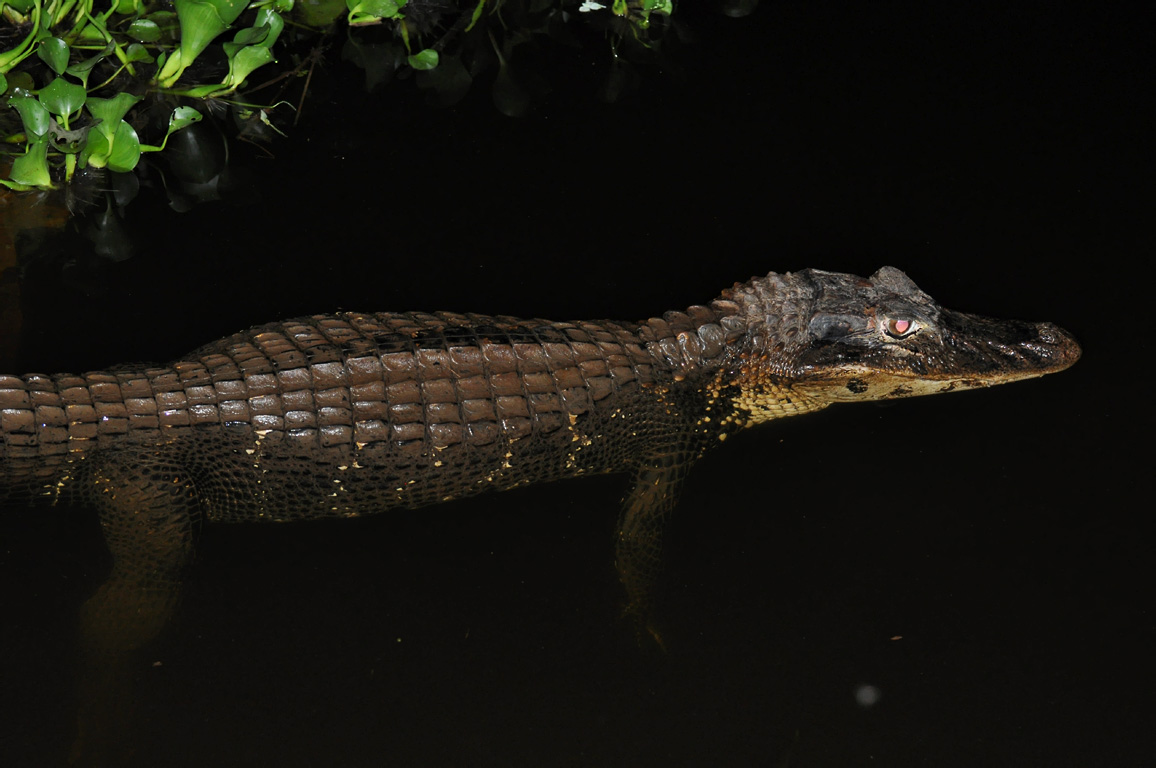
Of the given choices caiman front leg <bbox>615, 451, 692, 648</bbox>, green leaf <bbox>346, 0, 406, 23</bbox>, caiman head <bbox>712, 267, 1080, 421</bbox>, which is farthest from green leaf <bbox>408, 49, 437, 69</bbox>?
caiman front leg <bbox>615, 451, 692, 648</bbox>

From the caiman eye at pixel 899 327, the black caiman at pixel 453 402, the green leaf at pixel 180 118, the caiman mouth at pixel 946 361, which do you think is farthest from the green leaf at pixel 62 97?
the caiman eye at pixel 899 327

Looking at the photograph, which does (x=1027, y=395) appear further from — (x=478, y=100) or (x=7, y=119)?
(x=7, y=119)

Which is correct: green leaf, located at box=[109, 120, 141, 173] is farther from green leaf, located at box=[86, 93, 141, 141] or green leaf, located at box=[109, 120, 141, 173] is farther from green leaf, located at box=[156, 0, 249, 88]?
green leaf, located at box=[156, 0, 249, 88]

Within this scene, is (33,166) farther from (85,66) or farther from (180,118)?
(180,118)

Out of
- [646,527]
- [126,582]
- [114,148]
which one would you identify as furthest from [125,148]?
[646,527]

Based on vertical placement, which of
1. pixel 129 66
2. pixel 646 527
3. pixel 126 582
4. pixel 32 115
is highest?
pixel 129 66

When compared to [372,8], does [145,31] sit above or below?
below


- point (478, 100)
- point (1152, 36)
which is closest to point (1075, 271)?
point (1152, 36)
